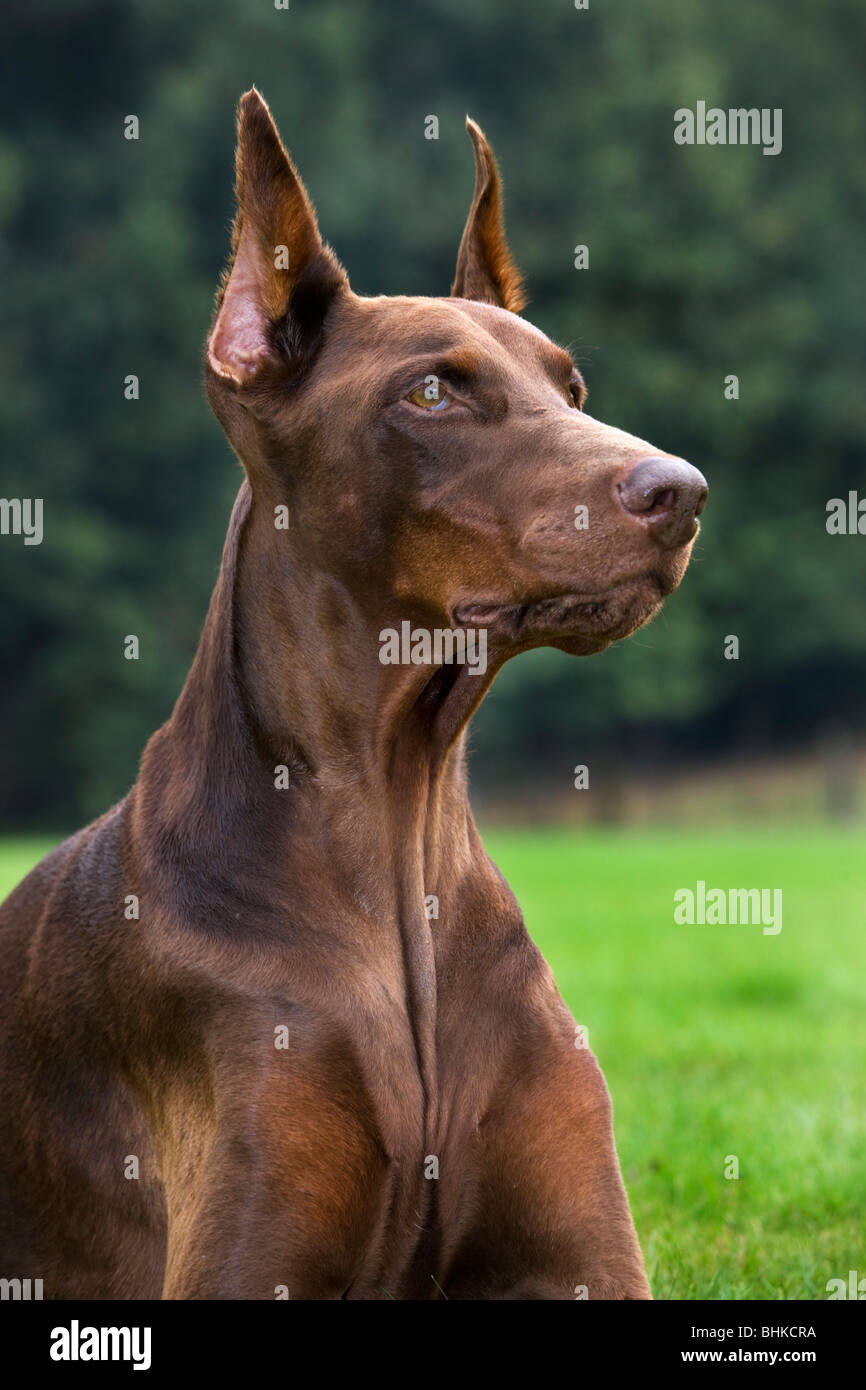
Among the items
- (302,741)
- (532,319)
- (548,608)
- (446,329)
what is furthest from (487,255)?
(532,319)

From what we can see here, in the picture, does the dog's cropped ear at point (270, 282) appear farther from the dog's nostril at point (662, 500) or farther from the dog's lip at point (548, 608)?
the dog's nostril at point (662, 500)

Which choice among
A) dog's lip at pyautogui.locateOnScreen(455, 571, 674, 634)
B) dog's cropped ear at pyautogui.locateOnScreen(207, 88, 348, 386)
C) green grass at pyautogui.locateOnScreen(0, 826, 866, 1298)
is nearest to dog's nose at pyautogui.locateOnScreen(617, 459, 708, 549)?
dog's lip at pyautogui.locateOnScreen(455, 571, 674, 634)

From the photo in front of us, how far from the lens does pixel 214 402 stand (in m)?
3.59

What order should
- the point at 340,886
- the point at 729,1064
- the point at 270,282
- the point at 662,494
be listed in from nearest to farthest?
the point at 662,494, the point at 340,886, the point at 270,282, the point at 729,1064

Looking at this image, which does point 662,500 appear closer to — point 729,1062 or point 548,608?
point 548,608

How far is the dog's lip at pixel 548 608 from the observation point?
312 centimetres

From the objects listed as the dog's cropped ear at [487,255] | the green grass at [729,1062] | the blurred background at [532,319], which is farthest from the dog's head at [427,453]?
Answer: the blurred background at [532,319]

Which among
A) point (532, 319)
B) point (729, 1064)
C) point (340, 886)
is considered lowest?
point (729, 1064)

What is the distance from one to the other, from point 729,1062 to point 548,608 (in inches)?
186

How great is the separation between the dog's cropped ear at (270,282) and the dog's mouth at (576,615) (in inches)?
28.1

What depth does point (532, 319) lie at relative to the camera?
31219mm

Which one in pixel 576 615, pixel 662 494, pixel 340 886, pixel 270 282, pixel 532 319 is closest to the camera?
pixel 662 494

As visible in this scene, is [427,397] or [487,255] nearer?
[427,397]
